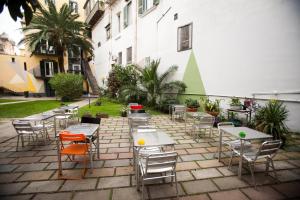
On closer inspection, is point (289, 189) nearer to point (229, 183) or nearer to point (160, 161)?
point (229, 183)

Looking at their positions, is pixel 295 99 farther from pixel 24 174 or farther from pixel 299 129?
pixel 24 174

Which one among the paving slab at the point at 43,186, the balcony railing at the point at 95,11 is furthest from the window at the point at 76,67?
the paving slab at the point at 43,186

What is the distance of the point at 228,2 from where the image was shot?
7051 mm

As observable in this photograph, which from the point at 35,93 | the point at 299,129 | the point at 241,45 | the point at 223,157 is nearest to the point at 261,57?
the point at 241,45

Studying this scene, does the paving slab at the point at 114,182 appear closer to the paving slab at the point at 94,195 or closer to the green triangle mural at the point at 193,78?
the paving slab at the point at 94,195

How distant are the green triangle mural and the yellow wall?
773 inches

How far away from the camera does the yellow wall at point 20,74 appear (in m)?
19.6

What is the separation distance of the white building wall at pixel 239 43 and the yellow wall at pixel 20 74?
57.8ft

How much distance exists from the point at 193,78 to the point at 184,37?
238cm

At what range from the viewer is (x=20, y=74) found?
2025cm

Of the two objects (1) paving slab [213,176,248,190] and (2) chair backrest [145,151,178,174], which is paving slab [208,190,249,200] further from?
(2) chair backrest [145,151,178,174]

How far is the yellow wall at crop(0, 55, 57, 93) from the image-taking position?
19.6 metres

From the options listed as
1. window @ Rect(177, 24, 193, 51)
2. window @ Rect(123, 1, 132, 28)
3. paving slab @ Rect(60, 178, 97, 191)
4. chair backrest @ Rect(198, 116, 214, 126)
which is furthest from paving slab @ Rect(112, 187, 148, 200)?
window @ Rect(123, 1, 132, 28)

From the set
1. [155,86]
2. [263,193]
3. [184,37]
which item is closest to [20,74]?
[155,86]
